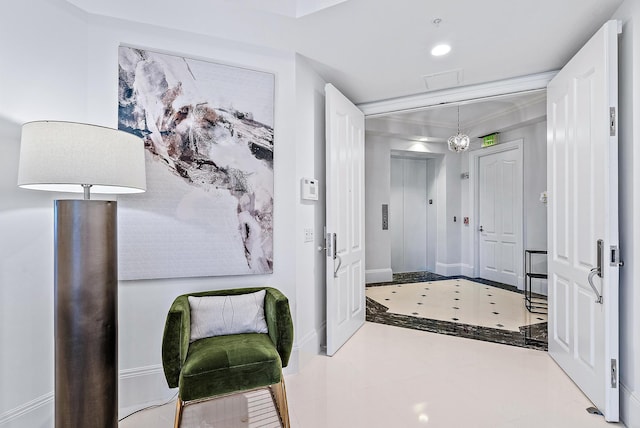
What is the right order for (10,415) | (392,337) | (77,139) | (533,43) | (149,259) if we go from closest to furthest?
(77,139), (10,415), (149,259), (533,43), (392,337)

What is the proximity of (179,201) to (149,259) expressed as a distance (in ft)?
1.43

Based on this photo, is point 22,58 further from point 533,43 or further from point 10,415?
point 533,43

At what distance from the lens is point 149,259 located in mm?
2104

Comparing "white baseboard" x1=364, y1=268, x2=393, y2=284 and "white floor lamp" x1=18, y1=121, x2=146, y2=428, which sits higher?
"white floor lamp" x1=18, y1=121, x2=146, y2=428

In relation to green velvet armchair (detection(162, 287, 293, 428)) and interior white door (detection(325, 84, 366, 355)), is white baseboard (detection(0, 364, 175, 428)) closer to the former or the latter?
green velvet armchair (detection(162, 287, 293, 428))

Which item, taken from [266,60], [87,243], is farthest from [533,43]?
[87,243]

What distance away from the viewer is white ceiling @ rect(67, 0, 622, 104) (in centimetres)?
194

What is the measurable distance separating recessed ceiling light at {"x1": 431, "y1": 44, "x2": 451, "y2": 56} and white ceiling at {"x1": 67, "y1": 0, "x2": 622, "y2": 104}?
0.05 m

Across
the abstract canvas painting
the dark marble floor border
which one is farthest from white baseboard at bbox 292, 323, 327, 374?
the dark marble floor border

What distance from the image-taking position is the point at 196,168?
7.30 feet

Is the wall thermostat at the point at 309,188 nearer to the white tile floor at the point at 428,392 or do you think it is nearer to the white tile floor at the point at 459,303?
the white tile floor at the point at 428,392

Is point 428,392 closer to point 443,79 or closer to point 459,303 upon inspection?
point 459,303

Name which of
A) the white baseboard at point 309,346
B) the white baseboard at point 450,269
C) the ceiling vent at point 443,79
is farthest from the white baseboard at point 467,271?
the white baseboard at point 309,346

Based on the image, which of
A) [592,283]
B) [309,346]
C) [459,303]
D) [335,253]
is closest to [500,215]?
[459,303]
